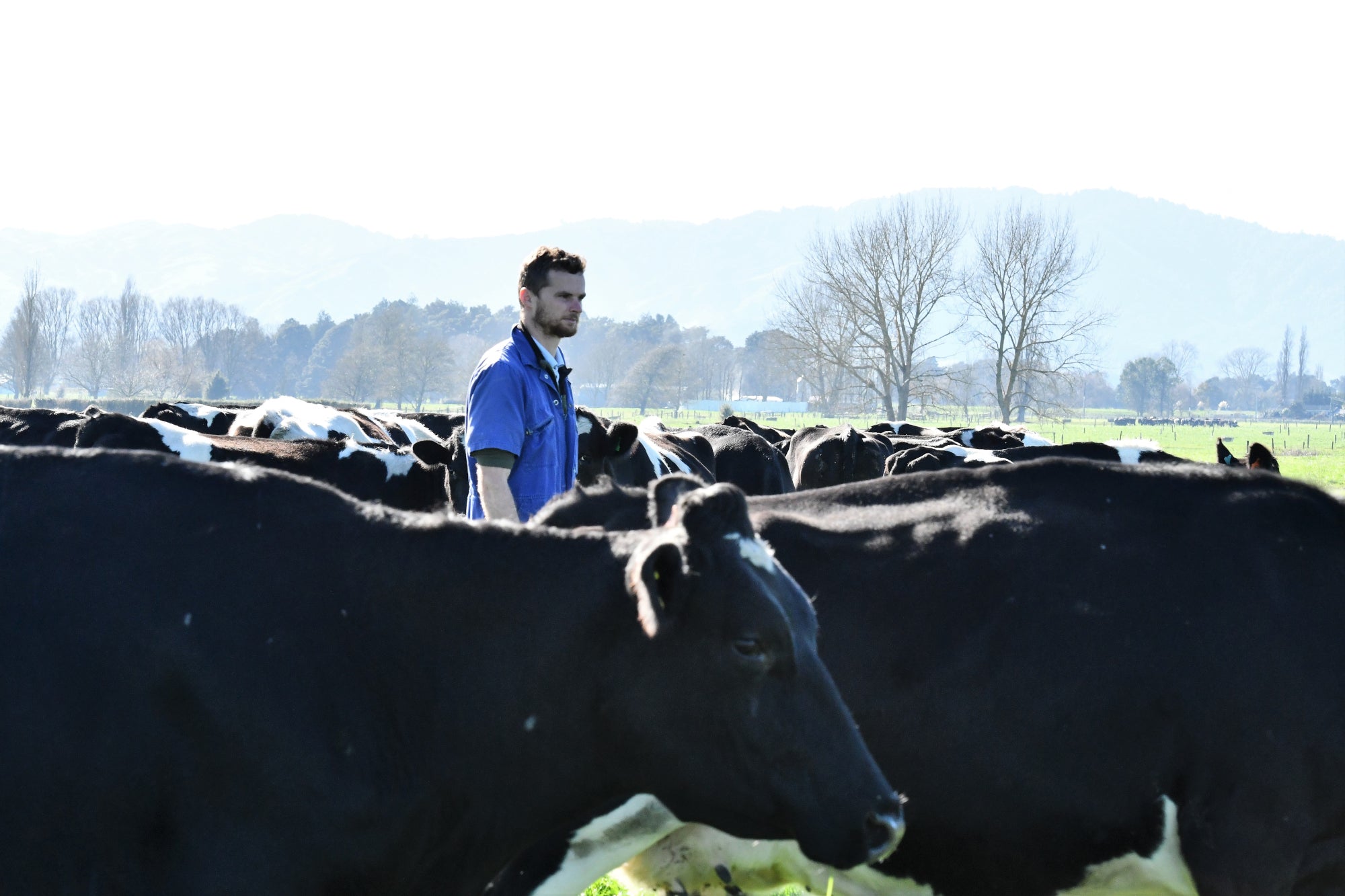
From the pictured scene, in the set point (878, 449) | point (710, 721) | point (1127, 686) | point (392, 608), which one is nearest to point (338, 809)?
point (392, 608)

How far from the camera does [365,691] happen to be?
10.5 ft

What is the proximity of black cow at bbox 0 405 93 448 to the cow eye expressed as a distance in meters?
11.7

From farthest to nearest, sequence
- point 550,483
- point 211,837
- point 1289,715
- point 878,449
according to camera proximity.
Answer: point 878,449 → point 550,483 → point 1289,715 → point 211,837

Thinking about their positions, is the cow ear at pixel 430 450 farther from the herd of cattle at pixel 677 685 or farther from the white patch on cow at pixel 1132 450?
the white patch on cow at pixel 1132 450

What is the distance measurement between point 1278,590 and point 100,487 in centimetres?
398

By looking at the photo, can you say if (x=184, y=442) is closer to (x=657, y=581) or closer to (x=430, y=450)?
(x=430, y=450)

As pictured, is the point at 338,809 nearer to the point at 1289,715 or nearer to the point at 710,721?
the point at 710,721

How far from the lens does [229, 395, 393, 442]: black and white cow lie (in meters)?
14.3

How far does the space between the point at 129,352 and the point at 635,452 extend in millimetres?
145174

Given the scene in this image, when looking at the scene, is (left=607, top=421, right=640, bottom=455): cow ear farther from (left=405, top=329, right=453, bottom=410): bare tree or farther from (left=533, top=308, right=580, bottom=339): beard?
(left=405, top=329, right=453, bottom=410): bare tree

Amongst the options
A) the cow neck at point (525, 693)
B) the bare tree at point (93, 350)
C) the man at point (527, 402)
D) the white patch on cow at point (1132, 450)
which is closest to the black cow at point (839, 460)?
the white patch on cow at point (1132, 450)

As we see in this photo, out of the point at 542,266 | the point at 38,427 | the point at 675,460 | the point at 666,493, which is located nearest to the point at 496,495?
the point at 542,266

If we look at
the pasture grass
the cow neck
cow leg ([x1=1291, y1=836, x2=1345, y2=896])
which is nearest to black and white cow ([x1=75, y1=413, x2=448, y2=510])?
the cow neck

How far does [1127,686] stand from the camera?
13.4 ft
